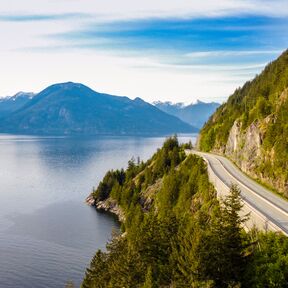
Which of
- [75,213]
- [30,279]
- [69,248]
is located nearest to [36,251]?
[69,248]

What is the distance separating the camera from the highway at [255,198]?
41781 millimetres

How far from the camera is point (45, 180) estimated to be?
193 metres

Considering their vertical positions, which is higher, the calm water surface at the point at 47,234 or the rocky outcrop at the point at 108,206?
the rocky outcrop at the point at 108,206

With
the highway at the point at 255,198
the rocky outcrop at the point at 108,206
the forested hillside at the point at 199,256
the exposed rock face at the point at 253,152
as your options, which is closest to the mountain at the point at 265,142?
the exposed rock face at the point at 253,152

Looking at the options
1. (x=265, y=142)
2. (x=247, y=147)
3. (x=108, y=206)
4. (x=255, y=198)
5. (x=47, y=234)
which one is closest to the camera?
(x=255, y=198)

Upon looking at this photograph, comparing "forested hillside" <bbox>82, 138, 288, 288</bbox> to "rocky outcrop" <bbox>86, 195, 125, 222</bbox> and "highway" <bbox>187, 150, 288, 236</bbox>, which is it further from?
"rocky outcrop" <bbox>86, 195, 125, 222</bbox>

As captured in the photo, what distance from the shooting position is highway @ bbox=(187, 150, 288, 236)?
4178 centimetres

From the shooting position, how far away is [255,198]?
2116 inches

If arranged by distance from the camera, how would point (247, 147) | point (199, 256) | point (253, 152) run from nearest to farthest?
point (199, 256), point (253, 152), point (247, 147)

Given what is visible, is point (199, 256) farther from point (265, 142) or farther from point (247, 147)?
point (247, 147)

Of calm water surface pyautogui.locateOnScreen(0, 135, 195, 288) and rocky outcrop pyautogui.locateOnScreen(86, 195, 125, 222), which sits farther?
rocky outcrop pyautogui.locateOnScreen(86, 195, 125, 222)

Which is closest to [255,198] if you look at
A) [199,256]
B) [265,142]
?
[265,142]

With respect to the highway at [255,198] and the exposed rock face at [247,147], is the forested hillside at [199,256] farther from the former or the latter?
the exposed rock face at [247,147]

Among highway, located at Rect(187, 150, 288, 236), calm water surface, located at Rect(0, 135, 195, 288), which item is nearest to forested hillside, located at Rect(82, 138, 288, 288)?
highway, located at Rect(187, 150, 288, 236)
